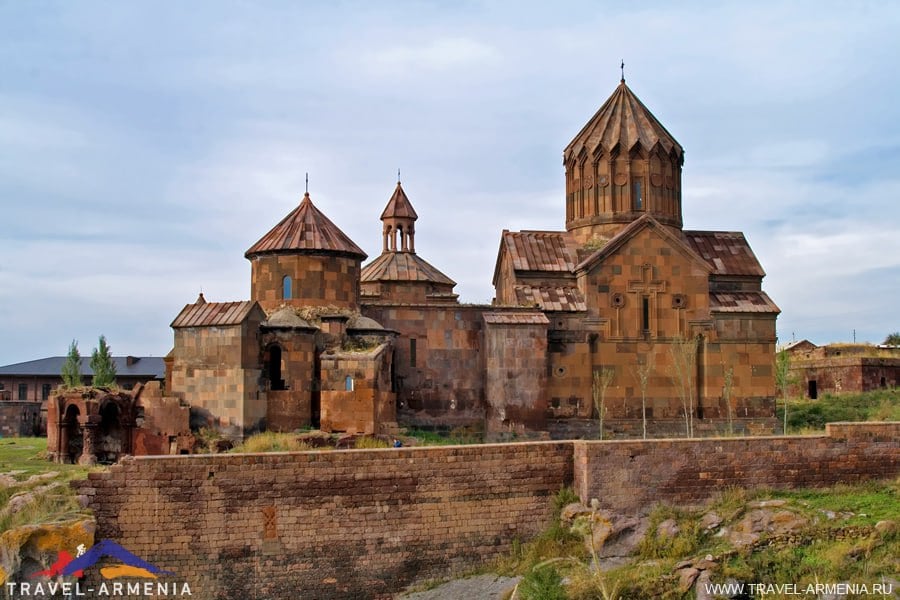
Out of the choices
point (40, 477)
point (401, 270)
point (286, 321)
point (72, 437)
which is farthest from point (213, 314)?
point (401, 270)

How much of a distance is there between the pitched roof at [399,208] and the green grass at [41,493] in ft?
35.9

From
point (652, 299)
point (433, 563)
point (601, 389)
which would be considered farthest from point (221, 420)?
point (652, 299)

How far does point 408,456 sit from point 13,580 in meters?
4.54

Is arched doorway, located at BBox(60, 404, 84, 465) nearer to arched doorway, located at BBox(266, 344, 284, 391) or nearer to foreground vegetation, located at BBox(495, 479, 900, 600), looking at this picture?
arched doorway, located at BBox(266, 344, 284, 391)

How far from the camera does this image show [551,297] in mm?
19719

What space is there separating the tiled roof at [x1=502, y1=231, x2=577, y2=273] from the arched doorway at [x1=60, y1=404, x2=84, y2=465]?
323 inches

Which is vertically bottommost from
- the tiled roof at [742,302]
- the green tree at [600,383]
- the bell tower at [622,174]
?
the green tree at [600,383]

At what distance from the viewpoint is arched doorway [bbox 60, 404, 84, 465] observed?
52.9 feet

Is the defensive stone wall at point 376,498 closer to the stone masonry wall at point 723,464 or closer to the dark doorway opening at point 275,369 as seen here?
the stone masonry wall at point 723,464

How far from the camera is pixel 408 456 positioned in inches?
500

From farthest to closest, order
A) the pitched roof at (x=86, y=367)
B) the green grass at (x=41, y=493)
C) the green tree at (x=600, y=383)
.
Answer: the pitched roof at (x=86, y=367)
the green tree at (x=600, y=383)
the green grass at (x=41, y=493)

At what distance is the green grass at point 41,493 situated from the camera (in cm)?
1195

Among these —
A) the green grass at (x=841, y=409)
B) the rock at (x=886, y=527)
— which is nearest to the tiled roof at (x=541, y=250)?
the green grass at (x=841, y=409)

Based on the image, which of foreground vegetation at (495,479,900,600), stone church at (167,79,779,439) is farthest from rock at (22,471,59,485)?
foreground vegetation at (495,479,900,600)
